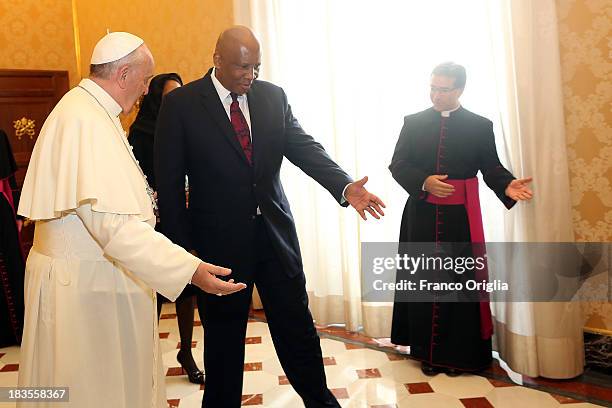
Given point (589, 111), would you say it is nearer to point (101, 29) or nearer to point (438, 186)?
point (438, 186)

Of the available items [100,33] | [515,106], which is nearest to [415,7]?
[515,106]

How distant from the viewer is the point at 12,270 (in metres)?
4.53

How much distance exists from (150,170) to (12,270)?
5.71 ft

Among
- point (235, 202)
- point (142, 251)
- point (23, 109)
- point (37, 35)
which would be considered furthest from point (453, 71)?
A: point (37, 35)

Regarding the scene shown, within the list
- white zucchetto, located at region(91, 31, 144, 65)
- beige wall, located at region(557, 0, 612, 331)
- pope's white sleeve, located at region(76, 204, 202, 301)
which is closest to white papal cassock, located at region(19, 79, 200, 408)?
pope's white sleeve, located at region(76, 204, 202, 301)

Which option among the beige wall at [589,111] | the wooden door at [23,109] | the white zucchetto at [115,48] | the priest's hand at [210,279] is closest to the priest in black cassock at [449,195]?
the beige wall at [589,111]

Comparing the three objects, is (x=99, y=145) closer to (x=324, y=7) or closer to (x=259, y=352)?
(x=259, y=352)

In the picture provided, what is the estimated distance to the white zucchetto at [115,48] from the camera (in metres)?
1.99

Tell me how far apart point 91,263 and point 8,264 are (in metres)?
2.92

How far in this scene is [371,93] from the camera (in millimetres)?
4234

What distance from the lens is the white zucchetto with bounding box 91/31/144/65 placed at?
1989 millimetres

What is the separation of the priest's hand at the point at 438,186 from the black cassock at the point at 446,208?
7 centimetres

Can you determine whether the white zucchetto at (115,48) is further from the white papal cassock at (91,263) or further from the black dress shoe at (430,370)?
the black dress shoe at (430,370)

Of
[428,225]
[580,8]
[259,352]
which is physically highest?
[580,8]
